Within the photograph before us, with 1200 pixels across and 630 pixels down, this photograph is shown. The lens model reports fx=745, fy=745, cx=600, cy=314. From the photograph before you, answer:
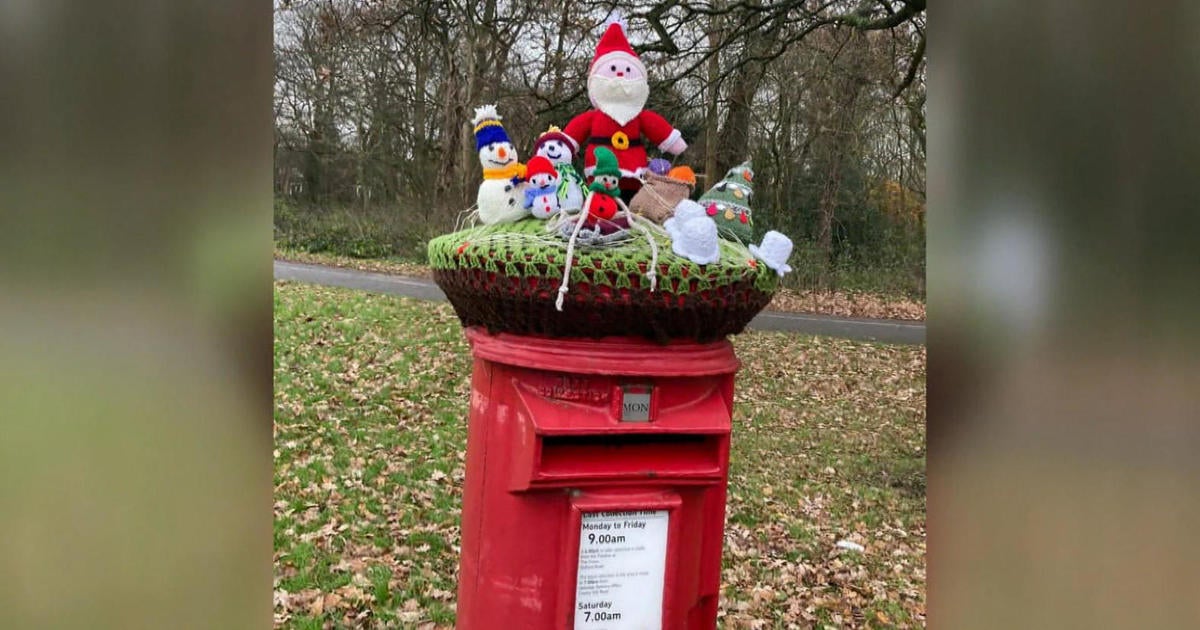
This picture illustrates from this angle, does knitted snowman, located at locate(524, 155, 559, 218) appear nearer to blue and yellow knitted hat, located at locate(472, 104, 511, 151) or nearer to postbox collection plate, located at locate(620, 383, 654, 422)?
blue and yellow knitted hat, located at locate(472, 104, 511, 151)

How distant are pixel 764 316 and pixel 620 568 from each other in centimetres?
846

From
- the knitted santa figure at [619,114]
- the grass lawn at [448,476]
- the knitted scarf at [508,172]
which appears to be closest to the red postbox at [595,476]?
the knitted scarf at [508,172]

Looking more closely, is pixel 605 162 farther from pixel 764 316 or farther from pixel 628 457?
pixel 764 316

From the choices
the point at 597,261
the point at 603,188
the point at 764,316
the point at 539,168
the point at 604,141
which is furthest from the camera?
the point at 764,316

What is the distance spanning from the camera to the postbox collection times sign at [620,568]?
1.85 meters

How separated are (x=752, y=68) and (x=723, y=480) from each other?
6.90 meters

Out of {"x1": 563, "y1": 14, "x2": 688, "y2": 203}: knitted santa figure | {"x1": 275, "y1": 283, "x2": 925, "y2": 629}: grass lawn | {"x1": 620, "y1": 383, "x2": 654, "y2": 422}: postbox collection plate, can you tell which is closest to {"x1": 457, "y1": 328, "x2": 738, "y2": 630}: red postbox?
{"x1": 620, "y1": 383, "x2": 654, "y2": 422}: postbox collection plate

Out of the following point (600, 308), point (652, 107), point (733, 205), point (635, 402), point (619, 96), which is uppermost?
point (652, 107)

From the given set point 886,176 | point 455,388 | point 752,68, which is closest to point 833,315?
point 886,176

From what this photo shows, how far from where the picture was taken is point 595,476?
1.79 meters
